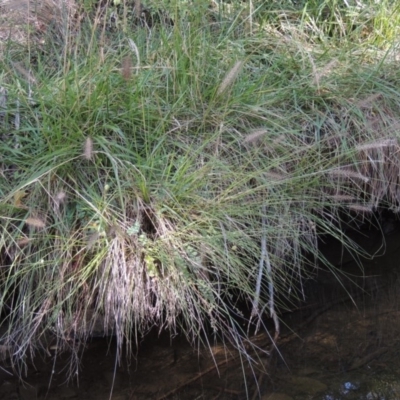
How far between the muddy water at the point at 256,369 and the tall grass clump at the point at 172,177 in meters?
0.10

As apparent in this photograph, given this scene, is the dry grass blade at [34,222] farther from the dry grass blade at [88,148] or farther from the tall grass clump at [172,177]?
the dry grass blade at [88,148]

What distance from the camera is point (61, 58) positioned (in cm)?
401

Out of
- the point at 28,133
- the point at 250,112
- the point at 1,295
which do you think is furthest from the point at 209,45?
the point at 1,295

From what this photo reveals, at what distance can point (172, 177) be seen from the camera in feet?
11.1

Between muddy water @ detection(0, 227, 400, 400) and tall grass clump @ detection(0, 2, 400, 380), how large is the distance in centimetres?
10

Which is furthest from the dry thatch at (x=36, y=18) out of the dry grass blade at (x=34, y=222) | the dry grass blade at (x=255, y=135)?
the dry grass blade at (x=34, y=222)

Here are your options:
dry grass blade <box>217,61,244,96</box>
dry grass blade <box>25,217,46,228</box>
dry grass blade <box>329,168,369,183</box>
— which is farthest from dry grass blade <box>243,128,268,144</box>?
dry grass blade <box>25,217,46,228</box>

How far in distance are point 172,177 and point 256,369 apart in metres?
0.90

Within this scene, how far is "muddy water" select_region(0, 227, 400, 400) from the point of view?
313 cm

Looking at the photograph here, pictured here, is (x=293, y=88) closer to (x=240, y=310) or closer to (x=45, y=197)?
(x=240, y=310)

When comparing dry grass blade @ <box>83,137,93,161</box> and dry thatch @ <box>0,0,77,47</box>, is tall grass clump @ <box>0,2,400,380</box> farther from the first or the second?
dry thatch @ <box>0,0,77,47</box>

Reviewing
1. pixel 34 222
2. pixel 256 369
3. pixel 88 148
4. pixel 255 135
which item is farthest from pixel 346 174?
pixel 34 222

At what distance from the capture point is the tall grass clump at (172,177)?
10.3 ft

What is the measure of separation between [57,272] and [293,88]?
65.5 inches
